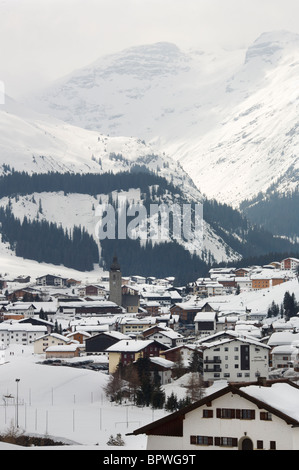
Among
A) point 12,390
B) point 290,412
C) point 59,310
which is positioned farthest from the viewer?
point 59,310

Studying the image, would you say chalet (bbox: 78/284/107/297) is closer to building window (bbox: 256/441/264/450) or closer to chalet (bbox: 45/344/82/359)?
chalet (bbox: 45/344/82/359)

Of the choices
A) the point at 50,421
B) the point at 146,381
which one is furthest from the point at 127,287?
the point at 50,421

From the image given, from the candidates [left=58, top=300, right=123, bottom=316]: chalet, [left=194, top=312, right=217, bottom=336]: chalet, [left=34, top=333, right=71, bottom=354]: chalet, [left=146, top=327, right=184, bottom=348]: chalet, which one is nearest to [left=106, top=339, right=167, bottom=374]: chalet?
[left=146, top=327, right=184, bottom=348]: chalet

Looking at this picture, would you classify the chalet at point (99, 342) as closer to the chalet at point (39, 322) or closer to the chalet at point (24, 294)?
the chalet at point (39, 322)

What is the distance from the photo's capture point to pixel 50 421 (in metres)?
65.4

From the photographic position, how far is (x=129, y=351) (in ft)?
320

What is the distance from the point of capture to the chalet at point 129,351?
96.8 meters

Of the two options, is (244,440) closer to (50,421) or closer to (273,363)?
(50,421)

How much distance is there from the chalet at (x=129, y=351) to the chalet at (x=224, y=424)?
218ft

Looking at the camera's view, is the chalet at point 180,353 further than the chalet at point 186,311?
No

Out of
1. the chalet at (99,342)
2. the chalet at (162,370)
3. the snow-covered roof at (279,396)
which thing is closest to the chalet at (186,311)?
the chalet at (99,342)

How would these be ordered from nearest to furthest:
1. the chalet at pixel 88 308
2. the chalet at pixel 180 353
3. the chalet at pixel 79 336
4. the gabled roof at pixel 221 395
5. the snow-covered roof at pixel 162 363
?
1. the gabled roof at pixel 221 395
2. the snow-covered roof at pixel 162 363
3. the chalet at pixel 180 353
4. the chalet at pixel 79 336
5. the chalet at pixel 88 308

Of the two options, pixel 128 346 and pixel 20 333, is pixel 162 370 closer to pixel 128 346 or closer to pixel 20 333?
pixel 128 346

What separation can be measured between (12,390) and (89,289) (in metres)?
112
